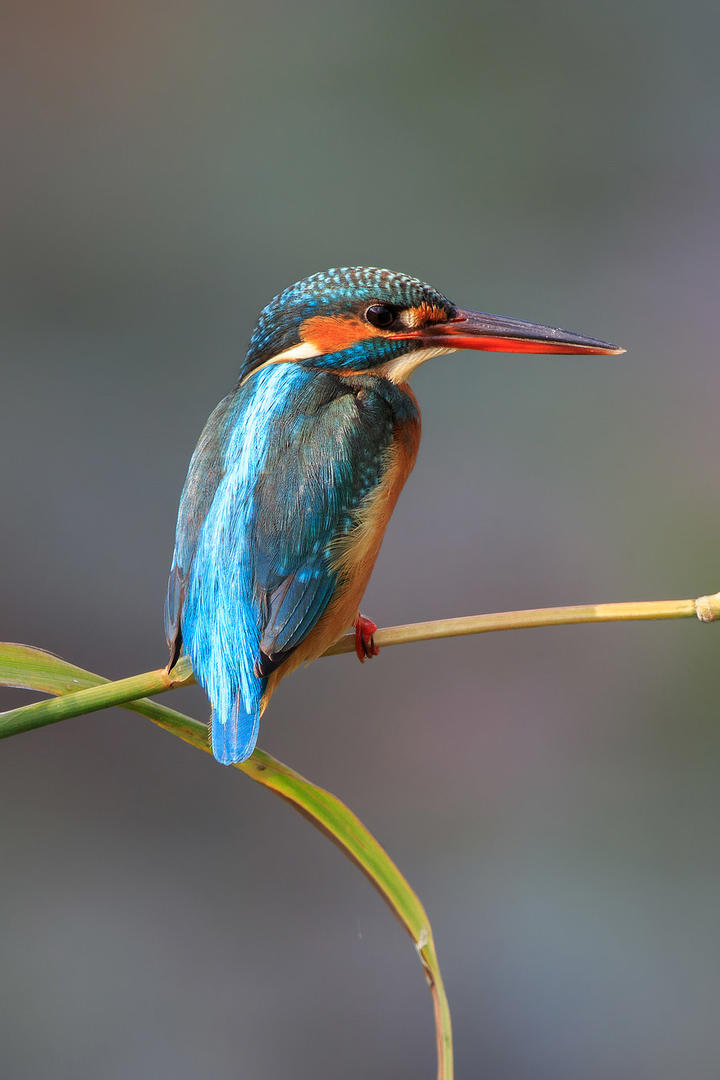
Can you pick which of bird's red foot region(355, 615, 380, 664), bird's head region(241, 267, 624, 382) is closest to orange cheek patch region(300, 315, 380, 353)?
bird's head region(241, 267, 624, 382)

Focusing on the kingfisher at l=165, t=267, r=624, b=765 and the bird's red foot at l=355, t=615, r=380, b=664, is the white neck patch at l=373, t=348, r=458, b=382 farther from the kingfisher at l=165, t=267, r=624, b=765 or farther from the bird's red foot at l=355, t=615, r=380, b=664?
the bird's red foot at l=355, t=615, r=380, b=664

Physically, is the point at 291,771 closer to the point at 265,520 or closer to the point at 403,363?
the point at 265,520

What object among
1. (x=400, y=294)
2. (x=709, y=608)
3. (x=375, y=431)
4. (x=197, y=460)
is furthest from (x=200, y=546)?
(x=709, y=608)

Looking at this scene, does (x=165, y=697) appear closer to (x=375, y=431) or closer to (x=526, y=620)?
(x=375, y=431)

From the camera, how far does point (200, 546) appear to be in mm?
822

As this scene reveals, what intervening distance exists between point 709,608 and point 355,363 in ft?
1.32

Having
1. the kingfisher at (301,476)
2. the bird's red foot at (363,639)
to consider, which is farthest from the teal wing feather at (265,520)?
the bird's red foot at (363,639)

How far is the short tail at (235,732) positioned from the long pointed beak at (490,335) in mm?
375

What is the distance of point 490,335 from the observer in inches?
35.7

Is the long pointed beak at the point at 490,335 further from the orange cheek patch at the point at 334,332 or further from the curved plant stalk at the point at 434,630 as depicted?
the curved plant stalk at the point at 434,630

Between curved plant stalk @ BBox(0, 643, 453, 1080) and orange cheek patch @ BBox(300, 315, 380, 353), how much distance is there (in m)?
0.34

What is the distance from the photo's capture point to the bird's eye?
0.89 metres

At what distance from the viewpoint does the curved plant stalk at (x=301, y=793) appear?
2.16 feet

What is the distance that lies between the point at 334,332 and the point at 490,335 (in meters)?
0.14
